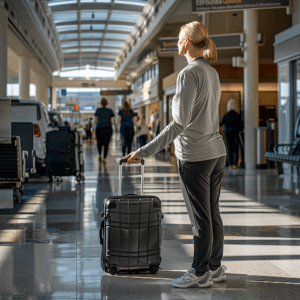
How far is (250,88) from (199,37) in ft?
34.3

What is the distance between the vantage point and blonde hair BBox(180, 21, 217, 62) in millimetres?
3104

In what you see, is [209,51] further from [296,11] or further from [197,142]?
[296,11]

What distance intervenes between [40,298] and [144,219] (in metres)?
0.87

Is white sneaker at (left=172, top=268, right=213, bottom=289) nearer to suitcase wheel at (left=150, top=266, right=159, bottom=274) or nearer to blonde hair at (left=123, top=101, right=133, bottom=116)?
suitcase wheel at (left=150, top=266, right=159, bottom=274)

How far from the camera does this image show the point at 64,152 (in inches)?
360

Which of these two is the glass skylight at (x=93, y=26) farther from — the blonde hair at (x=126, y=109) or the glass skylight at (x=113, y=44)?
the blonde hair at (x=126, y=109)

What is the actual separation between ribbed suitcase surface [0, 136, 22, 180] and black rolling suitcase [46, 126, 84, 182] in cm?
240

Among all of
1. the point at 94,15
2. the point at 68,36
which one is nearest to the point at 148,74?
the point at 94,15

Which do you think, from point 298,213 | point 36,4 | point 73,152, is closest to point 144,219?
point 298,213

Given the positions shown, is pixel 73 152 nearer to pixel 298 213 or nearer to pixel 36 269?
pixel 298 213

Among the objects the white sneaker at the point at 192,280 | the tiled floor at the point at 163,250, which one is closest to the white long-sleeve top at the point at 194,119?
the white sneaker at the point at 192,280

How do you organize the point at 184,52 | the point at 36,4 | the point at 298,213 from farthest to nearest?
1. the point at 36,4
2. the point at 298,213
3. the point at 184,52

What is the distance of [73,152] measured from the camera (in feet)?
30.0

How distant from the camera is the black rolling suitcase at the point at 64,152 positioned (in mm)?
9156
